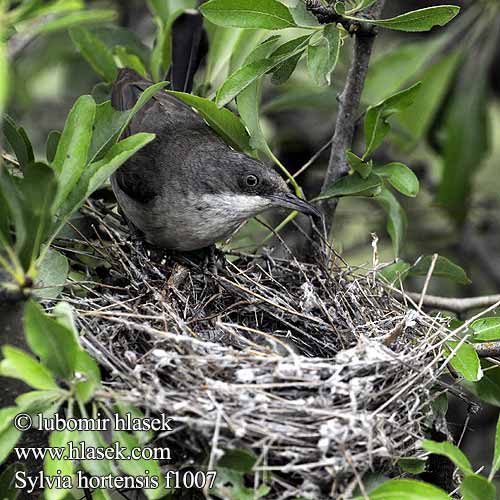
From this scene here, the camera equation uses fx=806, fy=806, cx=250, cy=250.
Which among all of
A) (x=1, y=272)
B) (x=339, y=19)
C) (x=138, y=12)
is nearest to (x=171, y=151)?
(x=339, y=19)

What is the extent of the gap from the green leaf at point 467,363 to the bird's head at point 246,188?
1.02 meters

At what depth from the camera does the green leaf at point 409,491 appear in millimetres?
2373

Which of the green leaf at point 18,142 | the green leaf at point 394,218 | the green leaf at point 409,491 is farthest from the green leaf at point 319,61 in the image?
the green leaf at point 409,491

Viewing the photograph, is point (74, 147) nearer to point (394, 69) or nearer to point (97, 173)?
point (97, 173)

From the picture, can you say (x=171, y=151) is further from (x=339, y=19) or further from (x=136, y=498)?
(x=136, y=498)

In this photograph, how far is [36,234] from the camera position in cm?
234

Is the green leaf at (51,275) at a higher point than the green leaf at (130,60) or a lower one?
lower

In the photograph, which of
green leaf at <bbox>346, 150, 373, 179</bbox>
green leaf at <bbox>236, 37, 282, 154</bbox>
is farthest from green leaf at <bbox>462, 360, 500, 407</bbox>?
green leaf at <bbox>236, 37, 282, 154</bbox>

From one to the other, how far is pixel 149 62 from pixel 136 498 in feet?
8.81

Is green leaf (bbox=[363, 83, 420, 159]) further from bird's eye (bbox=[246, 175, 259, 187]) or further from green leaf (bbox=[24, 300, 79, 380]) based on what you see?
green leaf (bbox=[24, 300, 79, 380])

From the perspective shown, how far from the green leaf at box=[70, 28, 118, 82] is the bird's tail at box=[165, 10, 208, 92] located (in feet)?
1.05

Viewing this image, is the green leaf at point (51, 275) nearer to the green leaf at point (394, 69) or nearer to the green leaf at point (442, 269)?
the green leaf at point (442, 269)

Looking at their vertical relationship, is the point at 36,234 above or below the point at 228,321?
above

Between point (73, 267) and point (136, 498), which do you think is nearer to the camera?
point (136, 498)
